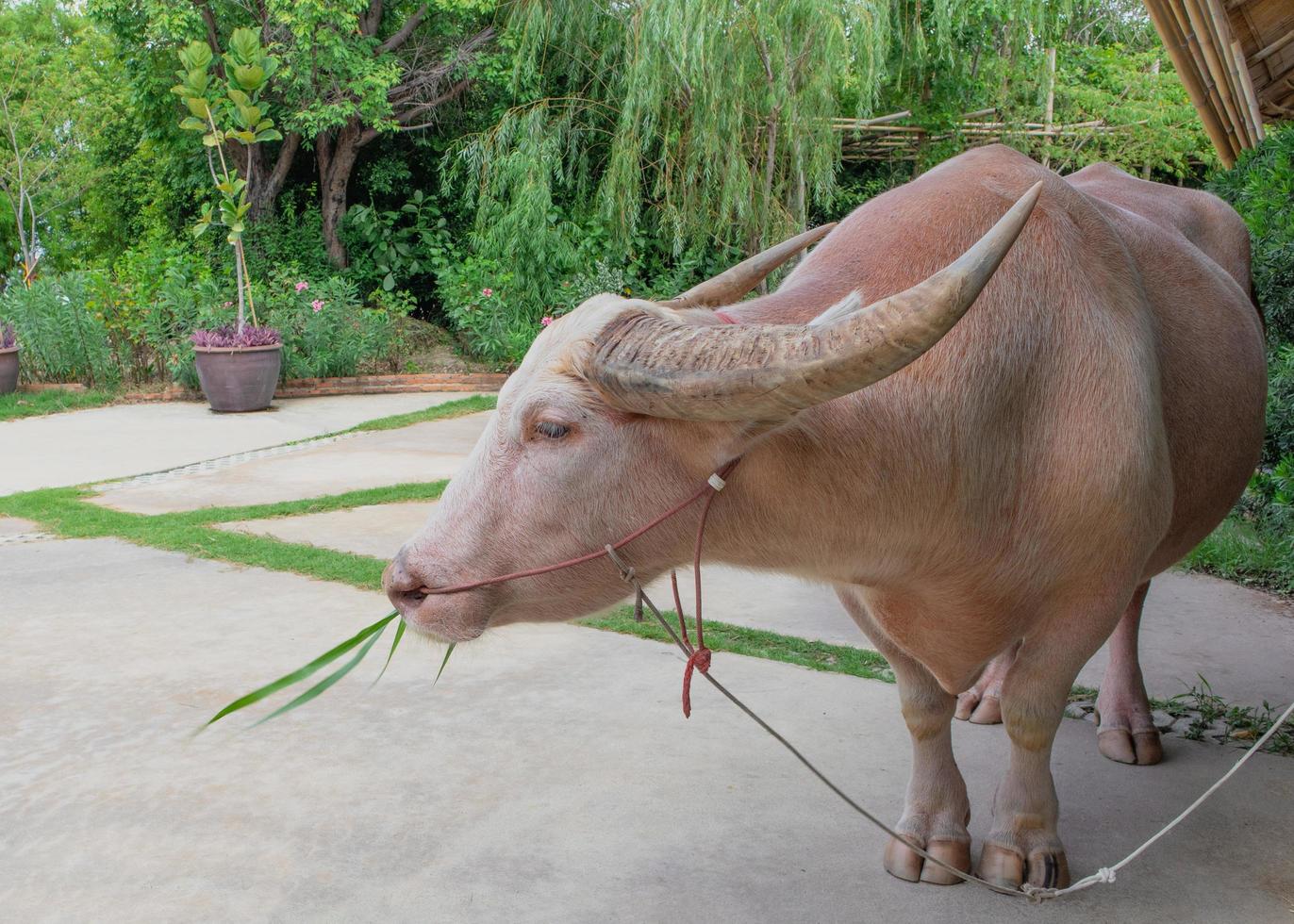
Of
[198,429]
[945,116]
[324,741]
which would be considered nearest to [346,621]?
[324,741]

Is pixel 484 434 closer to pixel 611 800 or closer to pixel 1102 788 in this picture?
pixel 611 800

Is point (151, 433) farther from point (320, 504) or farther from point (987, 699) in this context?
point (987, 699)

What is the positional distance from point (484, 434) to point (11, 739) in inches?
81.0

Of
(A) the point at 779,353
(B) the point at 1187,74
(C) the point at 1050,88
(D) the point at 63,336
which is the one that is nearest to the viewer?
(A) the point at 779,353

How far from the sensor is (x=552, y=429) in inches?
82.1

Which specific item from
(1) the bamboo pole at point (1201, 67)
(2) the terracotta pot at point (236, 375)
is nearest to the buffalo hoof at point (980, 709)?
(1) the bamboo pole at point (1201, 67)

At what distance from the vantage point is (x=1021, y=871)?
2451mm

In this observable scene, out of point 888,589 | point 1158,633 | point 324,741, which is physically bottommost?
point 1158,633

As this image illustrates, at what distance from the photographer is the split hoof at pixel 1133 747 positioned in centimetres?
312

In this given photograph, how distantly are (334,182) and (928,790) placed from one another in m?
14.5

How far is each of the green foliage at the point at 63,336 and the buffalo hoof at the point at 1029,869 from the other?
11563 millimetres

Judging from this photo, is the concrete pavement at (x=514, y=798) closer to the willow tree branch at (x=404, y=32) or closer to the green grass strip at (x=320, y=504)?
the green grass strip at (x=320, y=504)

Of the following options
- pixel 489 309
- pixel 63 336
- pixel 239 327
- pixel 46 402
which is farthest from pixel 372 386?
pixel 63 336

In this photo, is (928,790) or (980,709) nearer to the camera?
(928,790)
